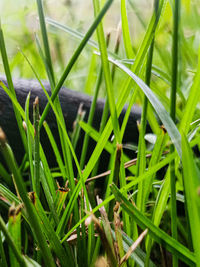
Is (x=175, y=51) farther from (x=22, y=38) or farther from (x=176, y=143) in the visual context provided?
(x=22, y=38)

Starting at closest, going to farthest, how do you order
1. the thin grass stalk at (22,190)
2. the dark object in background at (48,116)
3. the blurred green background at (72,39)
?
the thin grass stalk at (22,190) → the dark object in background at (48,116) → the blurred green background at (72,39)

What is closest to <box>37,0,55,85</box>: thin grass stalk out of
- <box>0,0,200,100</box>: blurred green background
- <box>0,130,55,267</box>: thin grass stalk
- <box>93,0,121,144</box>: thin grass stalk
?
<box>93,0,121,144</box>: thin grass stalk

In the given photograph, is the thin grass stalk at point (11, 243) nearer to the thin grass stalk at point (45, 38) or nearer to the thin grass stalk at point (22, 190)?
the thin grass stalk at point (22, 190)

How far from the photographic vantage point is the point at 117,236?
34cm

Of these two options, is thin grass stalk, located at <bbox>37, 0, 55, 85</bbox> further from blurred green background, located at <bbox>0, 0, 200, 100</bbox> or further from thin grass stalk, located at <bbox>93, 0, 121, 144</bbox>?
blurred green background, located at <bbox>0, 0, 200, 100</bbox>

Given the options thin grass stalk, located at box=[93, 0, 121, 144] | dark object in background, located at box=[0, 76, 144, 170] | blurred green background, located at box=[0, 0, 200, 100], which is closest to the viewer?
thin grass stalk, located at box=[93, 0, 121, 144]

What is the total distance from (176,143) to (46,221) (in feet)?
0.49

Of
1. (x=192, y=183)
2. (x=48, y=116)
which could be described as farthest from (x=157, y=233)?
(x=48, y=116)

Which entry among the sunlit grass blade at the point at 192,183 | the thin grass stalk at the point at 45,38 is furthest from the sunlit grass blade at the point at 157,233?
the thin grass stalk at the point at 45,38

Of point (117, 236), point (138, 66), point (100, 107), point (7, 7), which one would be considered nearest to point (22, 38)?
point (7, 7)

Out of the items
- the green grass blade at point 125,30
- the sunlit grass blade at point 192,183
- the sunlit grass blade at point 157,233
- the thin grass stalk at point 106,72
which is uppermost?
the green grass blade at point 125,30

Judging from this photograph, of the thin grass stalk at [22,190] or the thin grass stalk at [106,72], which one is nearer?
the thin grass stalk at [22,190]

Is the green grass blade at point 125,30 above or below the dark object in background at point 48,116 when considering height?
above

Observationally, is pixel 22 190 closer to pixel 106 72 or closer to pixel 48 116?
pixel 106 72
